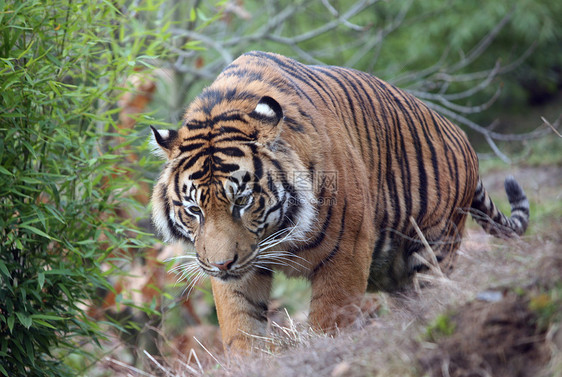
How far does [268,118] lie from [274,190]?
1.25 ft

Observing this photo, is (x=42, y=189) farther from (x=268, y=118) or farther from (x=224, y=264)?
(x=268, y=118)

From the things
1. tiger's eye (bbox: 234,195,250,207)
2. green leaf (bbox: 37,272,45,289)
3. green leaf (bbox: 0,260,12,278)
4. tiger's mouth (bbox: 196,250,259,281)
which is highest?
tiger's eye (bbox: 234,195,250,207)

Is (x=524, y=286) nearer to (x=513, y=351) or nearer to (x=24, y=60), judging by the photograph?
(x=513, y=351)

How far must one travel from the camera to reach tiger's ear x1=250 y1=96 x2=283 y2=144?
9.99 ft

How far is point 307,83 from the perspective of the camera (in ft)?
12.0

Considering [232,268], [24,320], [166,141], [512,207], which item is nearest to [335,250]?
[232,268]

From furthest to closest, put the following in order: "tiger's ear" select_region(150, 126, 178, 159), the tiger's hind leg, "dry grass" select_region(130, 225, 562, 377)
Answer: the tiger's hind leg, "tiger's ear" select_region(150, 126, 178, 159), "dry grass" select_region(130, 225, 562, 377)

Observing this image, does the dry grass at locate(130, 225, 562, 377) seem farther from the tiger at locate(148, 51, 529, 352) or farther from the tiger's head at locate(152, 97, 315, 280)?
the tiger's head at locate(152, 97, 315, 280)

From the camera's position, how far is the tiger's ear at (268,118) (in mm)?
3045

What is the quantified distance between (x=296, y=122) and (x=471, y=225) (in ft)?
14.6

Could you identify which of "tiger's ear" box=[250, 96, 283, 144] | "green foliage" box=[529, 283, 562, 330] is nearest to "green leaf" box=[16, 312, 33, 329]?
"tiger's ear" box=[250, 96, 283, 144]

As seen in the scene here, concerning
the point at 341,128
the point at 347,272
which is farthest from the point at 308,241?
the point at 341,128

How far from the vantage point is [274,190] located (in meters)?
3.12

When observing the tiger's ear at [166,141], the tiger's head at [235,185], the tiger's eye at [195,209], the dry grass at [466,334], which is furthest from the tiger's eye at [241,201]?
the dry grass at [466,334]
